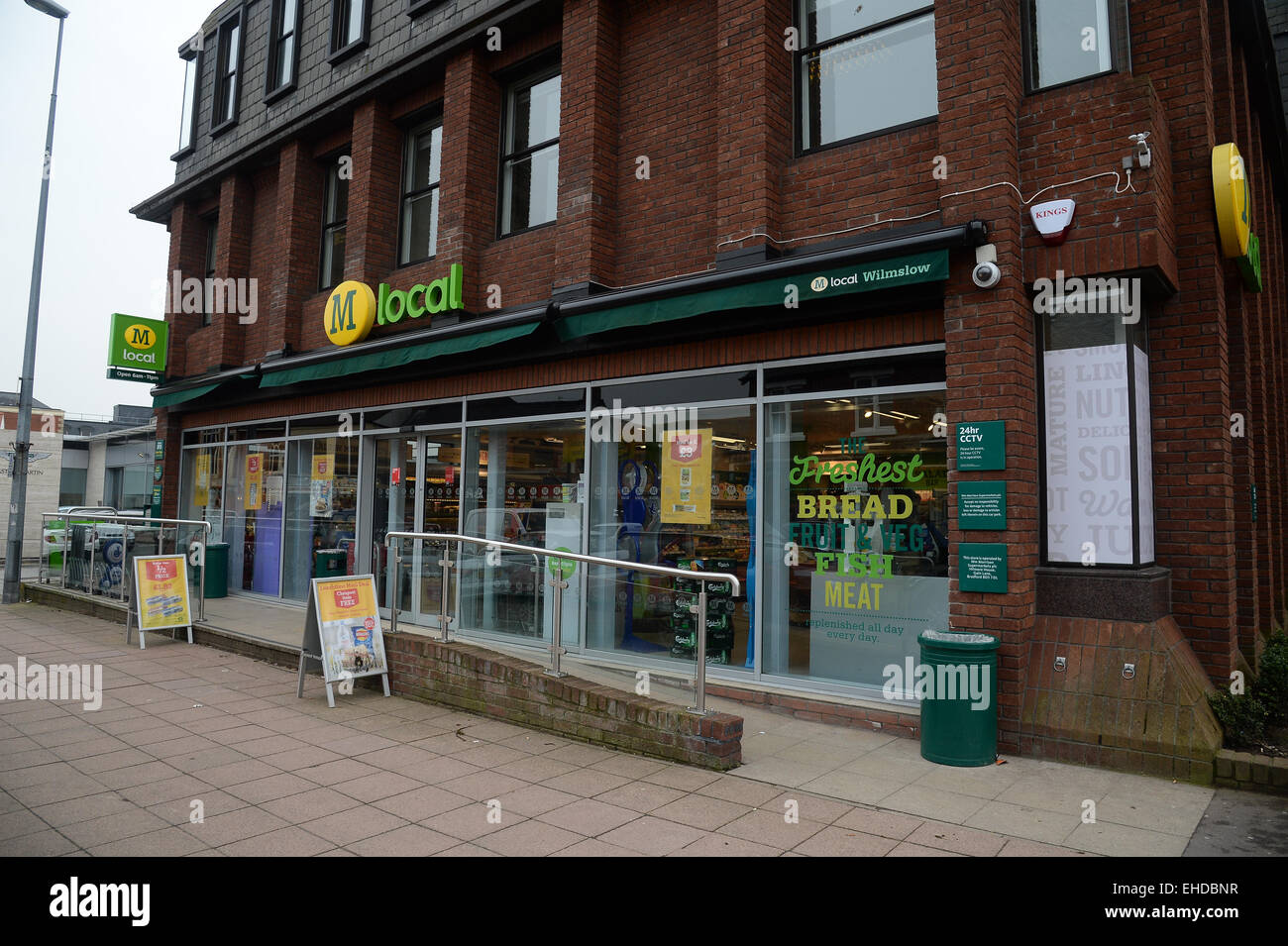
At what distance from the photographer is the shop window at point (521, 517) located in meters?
6.93

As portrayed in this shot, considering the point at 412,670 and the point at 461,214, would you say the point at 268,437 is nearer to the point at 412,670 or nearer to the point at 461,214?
the point at 461,214

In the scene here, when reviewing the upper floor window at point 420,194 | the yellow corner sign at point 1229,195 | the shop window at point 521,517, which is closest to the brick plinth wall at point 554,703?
the shop window at point 521,517

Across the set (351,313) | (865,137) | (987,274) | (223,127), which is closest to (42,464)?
(223,127)

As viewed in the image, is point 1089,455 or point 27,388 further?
point 27,388

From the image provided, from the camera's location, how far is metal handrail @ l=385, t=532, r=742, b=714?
5.72 metres

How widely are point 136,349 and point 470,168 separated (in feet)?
30.0

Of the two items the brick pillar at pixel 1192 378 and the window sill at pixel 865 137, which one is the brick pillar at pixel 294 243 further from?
the brick pillar at pixel 1192 378

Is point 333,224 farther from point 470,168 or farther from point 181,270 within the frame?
point 181,270

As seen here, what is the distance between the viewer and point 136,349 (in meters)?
15.5

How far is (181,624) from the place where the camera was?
10.1 meters

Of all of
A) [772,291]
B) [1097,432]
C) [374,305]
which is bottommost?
[1097,432]

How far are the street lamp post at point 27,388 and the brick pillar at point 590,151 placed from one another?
1115cm

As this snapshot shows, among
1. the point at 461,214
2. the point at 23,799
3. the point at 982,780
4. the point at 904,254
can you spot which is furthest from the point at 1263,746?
the point at 461,214

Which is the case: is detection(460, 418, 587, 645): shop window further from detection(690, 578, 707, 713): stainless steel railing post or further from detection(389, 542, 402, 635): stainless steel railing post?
detection(690, 578, 707, 713): stainless steel railing post
